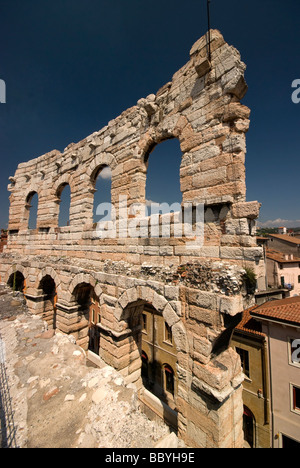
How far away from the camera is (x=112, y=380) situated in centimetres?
347

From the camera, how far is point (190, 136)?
4.23 meters

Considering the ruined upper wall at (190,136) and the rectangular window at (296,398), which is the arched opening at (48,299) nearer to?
the ruined upper wall at (190,136)

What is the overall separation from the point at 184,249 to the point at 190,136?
7.50ft

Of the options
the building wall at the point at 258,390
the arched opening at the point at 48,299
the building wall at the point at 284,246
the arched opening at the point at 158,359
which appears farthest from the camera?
the building wall at the point at 284,246

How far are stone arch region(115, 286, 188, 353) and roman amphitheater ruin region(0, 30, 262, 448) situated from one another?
0.02 meters

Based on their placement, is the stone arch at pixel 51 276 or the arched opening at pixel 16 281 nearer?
the stone arch at pixel 51 276

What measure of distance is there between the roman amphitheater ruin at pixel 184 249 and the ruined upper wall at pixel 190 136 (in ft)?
0.07

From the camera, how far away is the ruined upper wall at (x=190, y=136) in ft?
11.9

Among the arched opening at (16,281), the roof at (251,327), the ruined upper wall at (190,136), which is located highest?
the ruined upper wall at (190,136)

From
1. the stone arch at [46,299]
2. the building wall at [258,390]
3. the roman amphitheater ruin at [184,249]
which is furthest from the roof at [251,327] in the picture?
the stone arch at [46,299]

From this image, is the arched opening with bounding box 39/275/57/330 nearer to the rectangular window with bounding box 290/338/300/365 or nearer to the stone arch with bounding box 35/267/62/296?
the stone arch with bounding box 35/267/62/296

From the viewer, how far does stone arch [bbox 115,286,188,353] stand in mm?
3735

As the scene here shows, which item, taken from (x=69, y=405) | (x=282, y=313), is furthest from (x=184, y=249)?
(x=282, y=313)

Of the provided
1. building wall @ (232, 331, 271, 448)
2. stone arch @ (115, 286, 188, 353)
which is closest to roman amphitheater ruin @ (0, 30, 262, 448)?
stone arch @ (115, 286, 188, 353)
